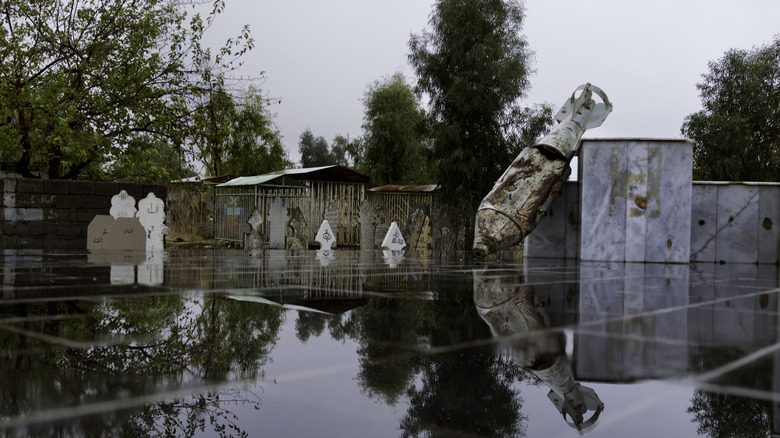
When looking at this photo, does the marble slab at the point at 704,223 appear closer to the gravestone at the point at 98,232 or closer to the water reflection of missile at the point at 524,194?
the water reflection of missile at the point at 524,194

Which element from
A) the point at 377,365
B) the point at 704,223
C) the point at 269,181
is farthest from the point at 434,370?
the point at 269,181

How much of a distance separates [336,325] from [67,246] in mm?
7999

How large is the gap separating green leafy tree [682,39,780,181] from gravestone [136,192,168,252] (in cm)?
2656

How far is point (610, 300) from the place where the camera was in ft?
10.9

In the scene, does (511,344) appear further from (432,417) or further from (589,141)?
(589,141)

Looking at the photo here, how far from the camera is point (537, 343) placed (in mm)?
2053

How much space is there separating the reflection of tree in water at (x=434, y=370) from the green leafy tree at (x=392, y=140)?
3054cm

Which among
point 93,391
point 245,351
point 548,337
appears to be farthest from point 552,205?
point 93,391

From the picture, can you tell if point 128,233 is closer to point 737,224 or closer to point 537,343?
point 737,224

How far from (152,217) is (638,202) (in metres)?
7.04

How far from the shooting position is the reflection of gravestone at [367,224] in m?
19.3

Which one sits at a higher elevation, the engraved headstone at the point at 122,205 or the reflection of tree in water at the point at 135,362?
the engraved headstone at the point at 122,205

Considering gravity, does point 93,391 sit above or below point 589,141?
below

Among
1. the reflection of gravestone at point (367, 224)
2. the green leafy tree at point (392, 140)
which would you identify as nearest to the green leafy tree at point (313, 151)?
the green leafy tree at point (392, 140)
